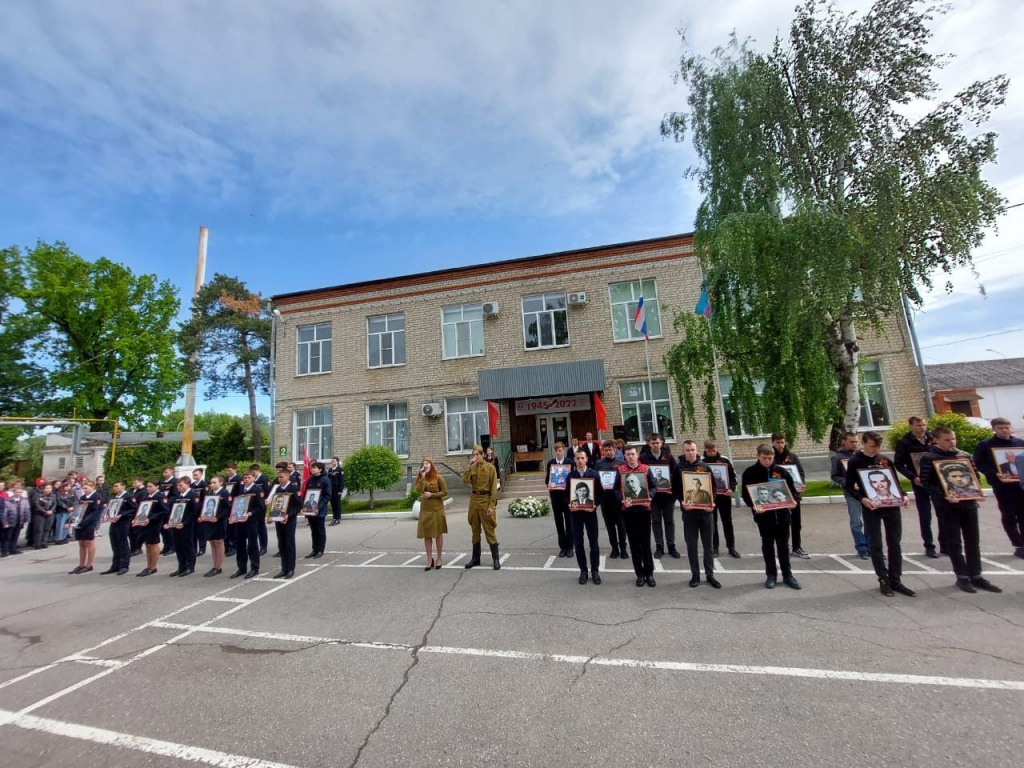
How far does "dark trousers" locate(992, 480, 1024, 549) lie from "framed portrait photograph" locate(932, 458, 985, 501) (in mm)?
970

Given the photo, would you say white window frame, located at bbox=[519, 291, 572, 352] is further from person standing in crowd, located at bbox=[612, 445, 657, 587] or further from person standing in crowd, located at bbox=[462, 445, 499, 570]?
person standing in crowd, located at bbox=[612, 445, 657, 587]

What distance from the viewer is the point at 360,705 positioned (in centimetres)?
342

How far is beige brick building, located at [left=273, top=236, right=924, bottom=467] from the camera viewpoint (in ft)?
56.0

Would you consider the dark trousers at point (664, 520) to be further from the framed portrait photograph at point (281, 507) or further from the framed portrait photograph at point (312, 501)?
the framed portrait photograph at point (312, 501)

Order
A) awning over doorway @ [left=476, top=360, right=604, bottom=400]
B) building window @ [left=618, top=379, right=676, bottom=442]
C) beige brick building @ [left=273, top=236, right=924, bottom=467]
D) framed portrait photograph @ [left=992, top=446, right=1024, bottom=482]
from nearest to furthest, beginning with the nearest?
framed portrait photograph @ [left=992, top=446, right=1024, bottom=482], awning over doorway @ [left=476, top=360, right=604, bottom=400], beige brick building @ [left=273, top=236, right=924, bottom=467], building window @ [left=618, top=379, right=676, bottom=442]

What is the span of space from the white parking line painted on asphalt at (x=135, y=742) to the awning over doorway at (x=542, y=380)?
1392cm

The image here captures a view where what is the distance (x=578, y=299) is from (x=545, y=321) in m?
1.63

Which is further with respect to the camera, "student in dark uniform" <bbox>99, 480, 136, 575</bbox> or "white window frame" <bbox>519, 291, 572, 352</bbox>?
"white window frame" <bbox>519, 291, 572, 352</bbox>

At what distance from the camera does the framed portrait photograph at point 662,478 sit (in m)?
6.75

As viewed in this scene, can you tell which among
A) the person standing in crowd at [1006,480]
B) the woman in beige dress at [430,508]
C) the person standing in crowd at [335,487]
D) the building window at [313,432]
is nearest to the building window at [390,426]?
the building window at [313,432]

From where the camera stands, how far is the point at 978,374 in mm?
37656

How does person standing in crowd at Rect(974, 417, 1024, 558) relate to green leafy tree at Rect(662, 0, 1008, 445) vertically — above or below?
below

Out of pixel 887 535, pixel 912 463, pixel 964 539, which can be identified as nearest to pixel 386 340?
pixel 912 463

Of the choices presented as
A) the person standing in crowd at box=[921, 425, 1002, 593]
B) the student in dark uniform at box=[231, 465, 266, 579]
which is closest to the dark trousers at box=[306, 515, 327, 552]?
the student in dark uniform at box=[231, 465, 266, 579]
